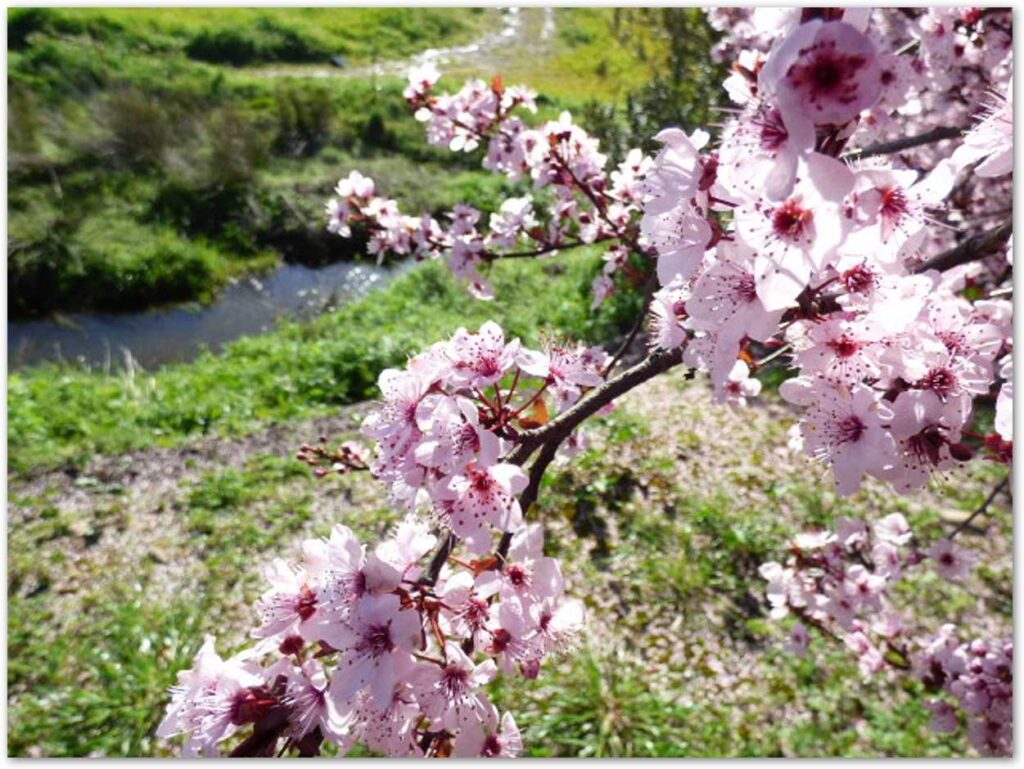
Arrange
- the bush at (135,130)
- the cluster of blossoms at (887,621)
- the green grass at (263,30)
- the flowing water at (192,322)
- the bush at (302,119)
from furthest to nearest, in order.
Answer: the bush at (302,119)
the green grass at (263,30)
the bush at (135,130)
the flowing water at (192,322)
the cluster of blossoms at (887,621)

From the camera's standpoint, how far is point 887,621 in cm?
189

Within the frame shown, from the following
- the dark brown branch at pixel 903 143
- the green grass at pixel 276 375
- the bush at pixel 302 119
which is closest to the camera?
the dark brown branch at pixel 903 143

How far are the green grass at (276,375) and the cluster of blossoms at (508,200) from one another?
0.81 meters

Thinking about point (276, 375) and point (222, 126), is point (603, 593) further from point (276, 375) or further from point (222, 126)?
point (222, 126)

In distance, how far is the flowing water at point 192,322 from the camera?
5.42 m

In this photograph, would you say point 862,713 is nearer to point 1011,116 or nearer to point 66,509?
point 1011,116

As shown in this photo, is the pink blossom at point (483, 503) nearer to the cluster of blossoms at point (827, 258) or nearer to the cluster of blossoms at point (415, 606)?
the cluster of blossoms at point (415, 606)

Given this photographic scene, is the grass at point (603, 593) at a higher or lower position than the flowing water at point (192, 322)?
higher

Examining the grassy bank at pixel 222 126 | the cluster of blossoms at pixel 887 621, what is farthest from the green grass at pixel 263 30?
the cluster of blossoms at pixel 887 621

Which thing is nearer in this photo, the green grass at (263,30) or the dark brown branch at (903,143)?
the dark brown branch at (903,143)

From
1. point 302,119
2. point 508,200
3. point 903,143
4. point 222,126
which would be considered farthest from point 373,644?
point 302,119

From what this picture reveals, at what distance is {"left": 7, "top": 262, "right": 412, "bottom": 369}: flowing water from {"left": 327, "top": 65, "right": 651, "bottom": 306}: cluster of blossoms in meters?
3.91

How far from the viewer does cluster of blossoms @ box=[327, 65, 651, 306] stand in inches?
71.9

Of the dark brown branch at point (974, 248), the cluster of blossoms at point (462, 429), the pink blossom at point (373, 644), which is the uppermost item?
the dark brown branch at point (974, 248)
